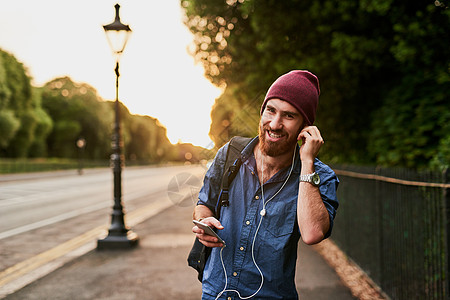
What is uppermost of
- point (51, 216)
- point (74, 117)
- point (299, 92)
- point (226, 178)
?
point (74, 117)

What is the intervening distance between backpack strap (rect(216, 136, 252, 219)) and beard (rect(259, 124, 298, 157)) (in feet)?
0.53

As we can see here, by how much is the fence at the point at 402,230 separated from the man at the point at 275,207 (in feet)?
6.85

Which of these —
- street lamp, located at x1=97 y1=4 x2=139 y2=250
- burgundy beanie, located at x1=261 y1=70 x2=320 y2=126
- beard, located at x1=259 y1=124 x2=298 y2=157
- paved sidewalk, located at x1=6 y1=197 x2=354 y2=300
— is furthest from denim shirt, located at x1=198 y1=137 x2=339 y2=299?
street lamp, located at x1=97 y1=4 x2=139 y2=250

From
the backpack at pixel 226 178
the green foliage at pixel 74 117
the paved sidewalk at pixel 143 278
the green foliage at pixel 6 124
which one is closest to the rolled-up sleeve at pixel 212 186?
the backpack at pixel 226 178

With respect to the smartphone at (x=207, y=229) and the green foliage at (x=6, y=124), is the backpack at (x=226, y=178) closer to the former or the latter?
the smartphone at (x=207, y=229)

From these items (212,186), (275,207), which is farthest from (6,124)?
(275,207)

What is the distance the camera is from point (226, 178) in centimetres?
214

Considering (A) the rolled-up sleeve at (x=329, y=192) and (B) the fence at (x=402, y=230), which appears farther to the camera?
(B) the fence at (x=402, y=230)

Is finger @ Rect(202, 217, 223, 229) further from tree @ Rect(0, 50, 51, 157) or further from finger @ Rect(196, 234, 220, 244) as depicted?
tree @ Rect(0, 50, 51, 157)

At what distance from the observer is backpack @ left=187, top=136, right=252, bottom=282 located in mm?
2143

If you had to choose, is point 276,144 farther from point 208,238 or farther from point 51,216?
point 51,216

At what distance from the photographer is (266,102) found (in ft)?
7.08

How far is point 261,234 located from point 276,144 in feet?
1.39

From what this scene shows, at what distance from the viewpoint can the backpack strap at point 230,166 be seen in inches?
84.0
